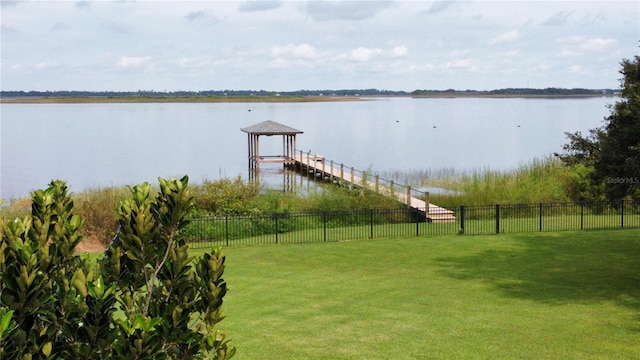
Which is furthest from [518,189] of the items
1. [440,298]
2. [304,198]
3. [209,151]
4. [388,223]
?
[209,151]

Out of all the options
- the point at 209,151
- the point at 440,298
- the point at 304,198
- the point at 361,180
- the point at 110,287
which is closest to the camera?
the point at 110,287

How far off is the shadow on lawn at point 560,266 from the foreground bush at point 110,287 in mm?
12036

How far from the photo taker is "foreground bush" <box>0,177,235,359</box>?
5.41 meters

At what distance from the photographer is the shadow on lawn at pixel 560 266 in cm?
1733

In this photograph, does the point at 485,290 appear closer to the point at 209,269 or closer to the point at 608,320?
the point at 608,320

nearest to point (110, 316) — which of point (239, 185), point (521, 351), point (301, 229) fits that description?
point (521, 351)

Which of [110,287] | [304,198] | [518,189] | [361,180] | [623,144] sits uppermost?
[623,144]

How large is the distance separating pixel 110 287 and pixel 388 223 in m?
24.9

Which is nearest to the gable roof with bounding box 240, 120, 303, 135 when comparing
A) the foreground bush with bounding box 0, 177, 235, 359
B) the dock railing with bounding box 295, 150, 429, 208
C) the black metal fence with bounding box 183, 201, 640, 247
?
the dock railing with bounding box 295, 150, 429, 208

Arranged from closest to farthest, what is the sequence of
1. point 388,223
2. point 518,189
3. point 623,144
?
point 623,144, point 388,223, point 518,189

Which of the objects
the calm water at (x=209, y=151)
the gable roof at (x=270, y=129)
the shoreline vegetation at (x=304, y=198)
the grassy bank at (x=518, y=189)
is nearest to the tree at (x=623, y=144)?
the shoreline vegetation at (x=304, y=198)

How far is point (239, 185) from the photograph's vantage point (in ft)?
109

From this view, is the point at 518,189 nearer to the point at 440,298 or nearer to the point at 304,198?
the point at 304,198

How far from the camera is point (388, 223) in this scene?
1182 inches
